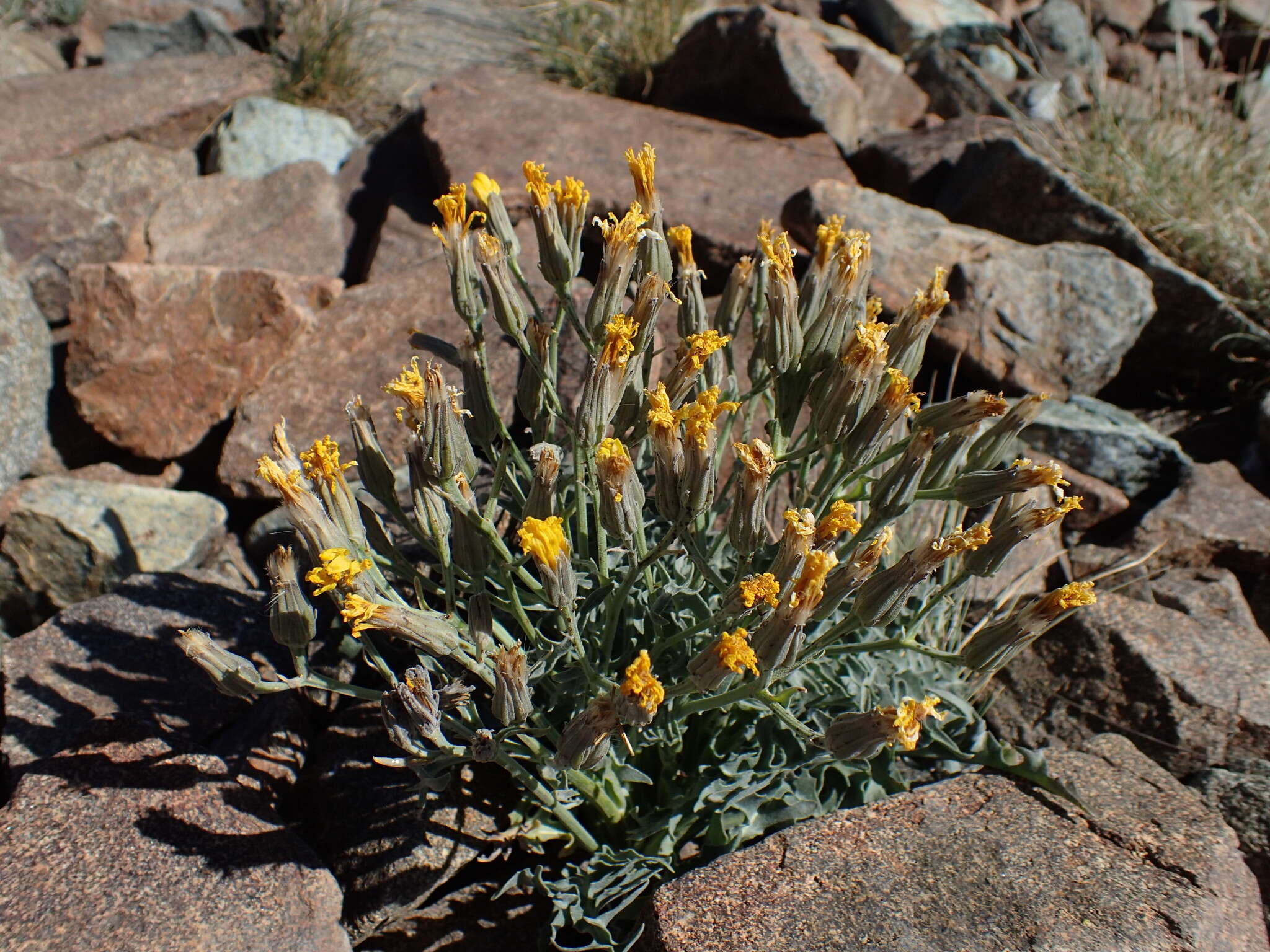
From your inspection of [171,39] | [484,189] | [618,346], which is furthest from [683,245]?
[171,39]

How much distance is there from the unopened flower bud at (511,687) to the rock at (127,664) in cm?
161

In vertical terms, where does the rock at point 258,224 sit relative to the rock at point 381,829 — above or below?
above

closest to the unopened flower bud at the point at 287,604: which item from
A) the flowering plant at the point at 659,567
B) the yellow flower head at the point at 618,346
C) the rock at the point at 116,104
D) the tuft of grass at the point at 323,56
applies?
the flowering plant at the point at 659,567

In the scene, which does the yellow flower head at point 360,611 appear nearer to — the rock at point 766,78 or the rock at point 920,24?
the rock at point 766,78

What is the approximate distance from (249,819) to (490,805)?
812mm

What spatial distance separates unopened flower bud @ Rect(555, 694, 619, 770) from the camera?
2602 millimetres

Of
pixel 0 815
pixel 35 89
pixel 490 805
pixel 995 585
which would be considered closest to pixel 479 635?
pixel 490 805

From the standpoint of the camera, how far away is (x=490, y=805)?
3.62 metres

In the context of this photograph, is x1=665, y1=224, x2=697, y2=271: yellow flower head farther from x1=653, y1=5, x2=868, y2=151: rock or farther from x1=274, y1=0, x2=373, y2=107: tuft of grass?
x1=274, y1=0, x2=373, y2=107: tuft of grass

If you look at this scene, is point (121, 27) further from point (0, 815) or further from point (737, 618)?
point (737, 618)

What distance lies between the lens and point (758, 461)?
2.80 meters

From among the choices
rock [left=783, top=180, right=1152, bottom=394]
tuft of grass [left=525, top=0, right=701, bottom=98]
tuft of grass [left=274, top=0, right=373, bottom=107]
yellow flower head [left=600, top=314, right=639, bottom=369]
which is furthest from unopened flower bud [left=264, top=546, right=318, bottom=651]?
tuft of grass [left=274, top=0, right=373, bottom=107]

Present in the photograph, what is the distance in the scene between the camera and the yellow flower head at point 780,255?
10.4 ft

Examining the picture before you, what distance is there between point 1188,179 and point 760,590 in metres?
6.19
